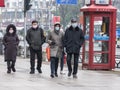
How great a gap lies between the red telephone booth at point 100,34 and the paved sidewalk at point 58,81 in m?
1.59

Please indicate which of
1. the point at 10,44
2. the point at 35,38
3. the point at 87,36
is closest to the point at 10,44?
the point at 10,44

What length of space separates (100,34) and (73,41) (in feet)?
13.0

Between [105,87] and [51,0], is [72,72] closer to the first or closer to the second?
[105,87]

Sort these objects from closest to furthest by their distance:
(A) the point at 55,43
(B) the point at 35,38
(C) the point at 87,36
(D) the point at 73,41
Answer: (D) the point at 73,41 → (A) the point at 55,43 → (B) the point at 35,38 → (C) the point at 87,36

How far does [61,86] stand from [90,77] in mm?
3447

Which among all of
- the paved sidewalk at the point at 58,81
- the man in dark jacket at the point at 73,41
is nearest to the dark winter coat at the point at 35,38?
the paved sidewalk at the point at 58,81

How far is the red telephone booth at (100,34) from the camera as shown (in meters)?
21.7

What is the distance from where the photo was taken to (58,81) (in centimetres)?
1711

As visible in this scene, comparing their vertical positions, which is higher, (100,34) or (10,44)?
(100,34)

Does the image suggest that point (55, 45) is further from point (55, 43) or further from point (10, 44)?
point (10, 44)

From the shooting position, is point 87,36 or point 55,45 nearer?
point 55,45

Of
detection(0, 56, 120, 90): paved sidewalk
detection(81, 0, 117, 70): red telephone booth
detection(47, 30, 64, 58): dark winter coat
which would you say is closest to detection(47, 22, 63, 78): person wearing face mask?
detection(47, 30, 64, 58): dark winter coat

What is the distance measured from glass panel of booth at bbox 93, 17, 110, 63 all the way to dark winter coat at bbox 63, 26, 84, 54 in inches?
146

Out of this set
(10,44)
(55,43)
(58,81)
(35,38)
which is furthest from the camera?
(10,44)
